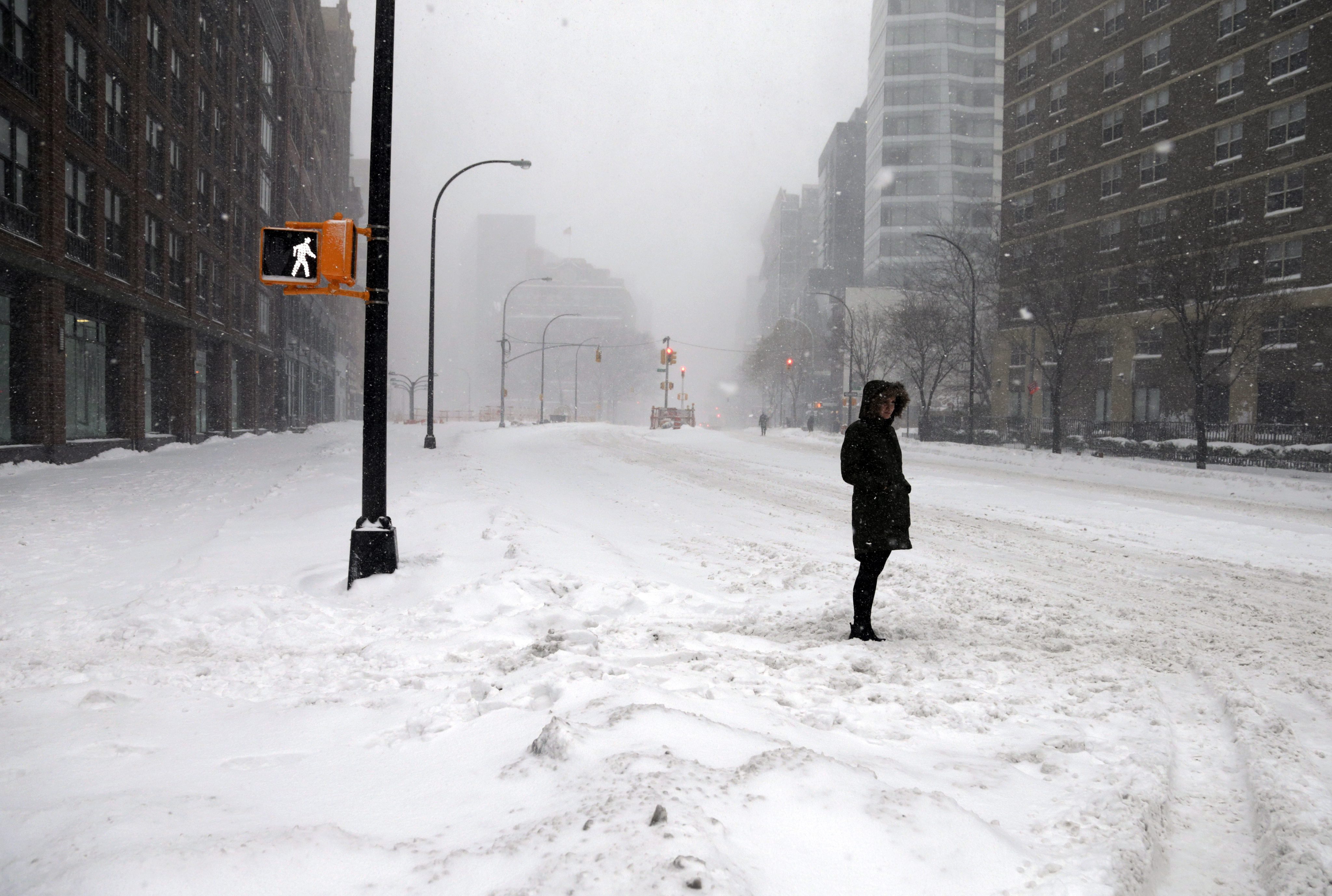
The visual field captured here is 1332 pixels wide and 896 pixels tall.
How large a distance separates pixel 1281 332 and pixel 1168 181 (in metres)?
10.3

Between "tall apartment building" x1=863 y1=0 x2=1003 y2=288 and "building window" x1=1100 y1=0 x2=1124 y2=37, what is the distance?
3686 cm

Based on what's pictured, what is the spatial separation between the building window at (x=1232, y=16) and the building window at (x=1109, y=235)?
31.9 feet

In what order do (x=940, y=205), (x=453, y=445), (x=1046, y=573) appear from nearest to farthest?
(x=1046, y=573), (x=453, y=445), (x=940, y=205)

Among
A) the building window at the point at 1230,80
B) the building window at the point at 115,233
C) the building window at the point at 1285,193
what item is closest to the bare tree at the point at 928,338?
the building window at the point at 1285,193

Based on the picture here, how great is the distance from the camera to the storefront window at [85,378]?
66.3ft

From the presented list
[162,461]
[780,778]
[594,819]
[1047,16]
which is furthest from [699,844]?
[1047,16]

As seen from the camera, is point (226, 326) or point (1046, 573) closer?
point (1046, 573)

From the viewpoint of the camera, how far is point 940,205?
271ft

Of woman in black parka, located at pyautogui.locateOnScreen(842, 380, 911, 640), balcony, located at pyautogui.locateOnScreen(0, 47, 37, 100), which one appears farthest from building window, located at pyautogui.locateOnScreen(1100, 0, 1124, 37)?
woman in black parka, located at pyautogui.locateOnScreen(842, 380, 911, 640)

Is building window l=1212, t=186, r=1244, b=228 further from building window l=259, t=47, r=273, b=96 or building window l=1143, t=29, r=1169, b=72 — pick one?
building window l=259, t=47, r=273, b=96

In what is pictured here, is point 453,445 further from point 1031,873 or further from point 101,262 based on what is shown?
point 1031,873

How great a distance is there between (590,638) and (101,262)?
22.6 m

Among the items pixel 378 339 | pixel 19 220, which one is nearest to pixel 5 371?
pixel 19 220

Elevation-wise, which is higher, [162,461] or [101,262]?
[101,262]
